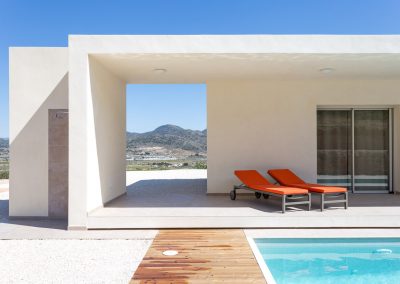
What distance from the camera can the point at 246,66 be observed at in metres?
7.12

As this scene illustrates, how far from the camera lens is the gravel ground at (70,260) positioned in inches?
160

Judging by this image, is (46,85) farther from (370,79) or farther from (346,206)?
(370,79)

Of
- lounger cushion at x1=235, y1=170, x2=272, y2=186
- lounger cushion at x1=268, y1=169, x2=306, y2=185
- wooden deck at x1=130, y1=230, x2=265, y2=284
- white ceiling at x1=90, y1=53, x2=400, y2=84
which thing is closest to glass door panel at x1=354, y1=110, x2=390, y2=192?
white ceiling at x1=90, y1=53, x2=400, y2=84

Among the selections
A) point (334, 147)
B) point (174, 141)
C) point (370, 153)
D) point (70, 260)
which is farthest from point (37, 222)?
point (174, 141)

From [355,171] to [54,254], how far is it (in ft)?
25.6

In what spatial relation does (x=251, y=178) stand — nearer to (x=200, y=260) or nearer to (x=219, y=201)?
(x=219, y=201)

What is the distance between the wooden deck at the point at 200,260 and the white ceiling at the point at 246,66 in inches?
127

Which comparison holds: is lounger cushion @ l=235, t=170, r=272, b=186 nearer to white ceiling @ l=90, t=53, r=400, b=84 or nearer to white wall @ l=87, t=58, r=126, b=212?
white ceiling @ l=90, t=53, r=400, b=84

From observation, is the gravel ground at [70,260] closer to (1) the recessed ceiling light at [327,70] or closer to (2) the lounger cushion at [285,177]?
(2) the lounger cushion at [285,177]

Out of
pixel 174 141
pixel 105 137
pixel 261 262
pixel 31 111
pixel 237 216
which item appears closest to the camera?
pixel 261 262

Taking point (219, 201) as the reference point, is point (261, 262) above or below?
below

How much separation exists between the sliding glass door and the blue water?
390 centimetres

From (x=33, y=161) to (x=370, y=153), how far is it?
849 centimetres

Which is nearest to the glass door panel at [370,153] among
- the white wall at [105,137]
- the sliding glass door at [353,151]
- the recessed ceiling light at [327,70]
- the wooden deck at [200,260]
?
the sliding glass door at [353,151]
